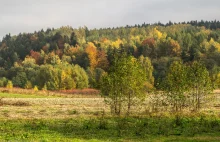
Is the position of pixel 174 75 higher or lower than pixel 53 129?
higher

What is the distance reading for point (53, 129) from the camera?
31.1 m

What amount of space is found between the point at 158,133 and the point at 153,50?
135 meters

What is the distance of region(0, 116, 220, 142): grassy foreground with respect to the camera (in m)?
26.5

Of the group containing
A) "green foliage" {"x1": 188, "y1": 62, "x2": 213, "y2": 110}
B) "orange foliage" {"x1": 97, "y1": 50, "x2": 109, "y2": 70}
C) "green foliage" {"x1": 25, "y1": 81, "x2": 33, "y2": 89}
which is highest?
"green foliage" {"x1": 188, "y1": 62, "x2": 213, "y2": 110}

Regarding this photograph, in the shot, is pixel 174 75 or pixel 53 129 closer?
pixel 53 129

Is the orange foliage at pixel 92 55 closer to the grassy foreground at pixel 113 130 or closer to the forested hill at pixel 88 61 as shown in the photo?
the forested hill at pixel 88 61

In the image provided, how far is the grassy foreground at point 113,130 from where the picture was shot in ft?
86.9

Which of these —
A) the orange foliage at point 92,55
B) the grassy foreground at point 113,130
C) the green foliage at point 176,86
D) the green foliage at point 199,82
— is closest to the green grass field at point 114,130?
the grassy foreground at point 113,130

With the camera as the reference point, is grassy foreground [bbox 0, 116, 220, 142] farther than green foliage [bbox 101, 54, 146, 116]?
No

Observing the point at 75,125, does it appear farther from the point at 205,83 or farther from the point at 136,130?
the point at 205,83

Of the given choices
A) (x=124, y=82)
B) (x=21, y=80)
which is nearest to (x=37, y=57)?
(x=21, y=80)

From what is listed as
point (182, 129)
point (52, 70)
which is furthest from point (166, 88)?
point (52, 70)

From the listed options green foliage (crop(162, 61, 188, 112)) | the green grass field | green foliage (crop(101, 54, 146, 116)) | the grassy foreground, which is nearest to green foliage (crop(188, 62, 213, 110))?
green foliage (crop(162, 61, 188, 112))

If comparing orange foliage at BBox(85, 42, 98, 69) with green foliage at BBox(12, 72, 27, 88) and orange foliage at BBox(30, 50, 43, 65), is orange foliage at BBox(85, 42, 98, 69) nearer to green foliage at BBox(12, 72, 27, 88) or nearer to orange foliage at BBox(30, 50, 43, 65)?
orange foliage at BBox(30, 50, 43, 65)
